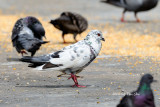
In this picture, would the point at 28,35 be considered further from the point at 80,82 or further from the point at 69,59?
the point at 69,59

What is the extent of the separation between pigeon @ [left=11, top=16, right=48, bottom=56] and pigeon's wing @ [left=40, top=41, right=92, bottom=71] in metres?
1.71

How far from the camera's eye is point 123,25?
1869 cm

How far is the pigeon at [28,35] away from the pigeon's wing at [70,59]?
171 cm

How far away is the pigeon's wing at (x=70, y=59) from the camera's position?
7012 millimetres

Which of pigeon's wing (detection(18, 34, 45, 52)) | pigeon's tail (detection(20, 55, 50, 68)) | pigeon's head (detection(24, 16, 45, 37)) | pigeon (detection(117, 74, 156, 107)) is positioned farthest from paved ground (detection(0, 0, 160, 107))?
pigeon (detection(117, 74, 156, 107))

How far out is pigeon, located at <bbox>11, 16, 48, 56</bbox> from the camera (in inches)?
349

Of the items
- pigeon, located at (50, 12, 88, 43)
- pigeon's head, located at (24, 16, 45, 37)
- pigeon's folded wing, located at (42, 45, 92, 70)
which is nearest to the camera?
pigeon's folded wing, located at (42, 45, 92, 70)

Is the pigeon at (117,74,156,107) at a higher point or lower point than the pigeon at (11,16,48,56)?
higher

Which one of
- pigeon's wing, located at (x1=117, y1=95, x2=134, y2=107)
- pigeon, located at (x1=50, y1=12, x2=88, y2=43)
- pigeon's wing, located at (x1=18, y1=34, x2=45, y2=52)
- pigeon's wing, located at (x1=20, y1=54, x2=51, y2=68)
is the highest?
pigeon's wing, located at (x1=117, y1=95, x2=134, y2=107)

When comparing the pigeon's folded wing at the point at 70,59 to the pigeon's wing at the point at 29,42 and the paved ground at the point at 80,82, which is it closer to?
the paved ground at the point at 80,82

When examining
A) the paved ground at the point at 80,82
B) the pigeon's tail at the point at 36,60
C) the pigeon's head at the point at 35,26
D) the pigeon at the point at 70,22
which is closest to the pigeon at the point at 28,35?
the pigeon's head at the point at 35,26

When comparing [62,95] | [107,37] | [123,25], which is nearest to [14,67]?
[62,95]

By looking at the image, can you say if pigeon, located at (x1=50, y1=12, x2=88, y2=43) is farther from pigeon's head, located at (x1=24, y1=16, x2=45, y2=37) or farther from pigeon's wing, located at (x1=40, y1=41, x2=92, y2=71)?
pigeon's wing, located at (x1=40, y1=41, x2=92, y2=71)

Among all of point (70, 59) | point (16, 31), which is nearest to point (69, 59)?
point (70, 59)
